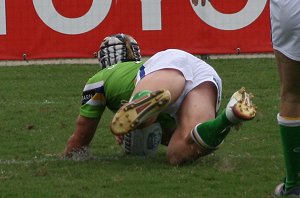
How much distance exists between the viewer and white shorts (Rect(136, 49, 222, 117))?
7.00 meters

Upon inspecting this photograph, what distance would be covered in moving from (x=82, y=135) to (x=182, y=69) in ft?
2.83

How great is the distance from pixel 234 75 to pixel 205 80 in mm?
6029

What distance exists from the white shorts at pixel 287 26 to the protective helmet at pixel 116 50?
2.20 meters

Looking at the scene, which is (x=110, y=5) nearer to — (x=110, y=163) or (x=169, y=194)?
(x=110, y=163)

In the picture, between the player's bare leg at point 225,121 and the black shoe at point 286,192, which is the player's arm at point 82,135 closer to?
the player's bare leg at point 225,121

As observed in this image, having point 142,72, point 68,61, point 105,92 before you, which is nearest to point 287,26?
point 142,72

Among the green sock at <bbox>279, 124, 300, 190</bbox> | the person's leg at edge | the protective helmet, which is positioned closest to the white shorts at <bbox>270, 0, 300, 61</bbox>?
the person's leg at edge

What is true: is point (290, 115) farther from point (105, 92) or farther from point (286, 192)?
point (105, 92)

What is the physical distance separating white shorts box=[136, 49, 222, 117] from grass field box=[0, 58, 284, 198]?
492 mm

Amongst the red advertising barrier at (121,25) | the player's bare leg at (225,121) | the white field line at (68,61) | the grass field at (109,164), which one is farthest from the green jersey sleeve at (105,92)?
the white field line at (68,61)

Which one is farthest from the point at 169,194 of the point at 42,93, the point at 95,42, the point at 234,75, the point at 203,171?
the point at 95,42

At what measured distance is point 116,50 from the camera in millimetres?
7570

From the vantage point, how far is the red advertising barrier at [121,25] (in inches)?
575

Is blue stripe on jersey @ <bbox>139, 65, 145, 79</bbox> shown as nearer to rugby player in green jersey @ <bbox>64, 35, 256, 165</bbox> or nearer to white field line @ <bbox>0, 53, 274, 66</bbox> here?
rugby player in green jersey @ <bbox>64, 35, 256, 165</bbox>
